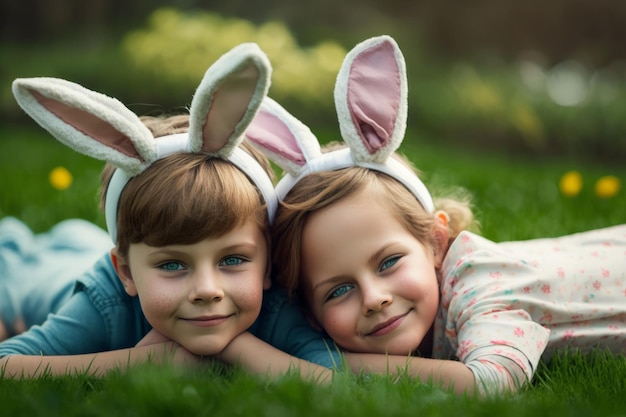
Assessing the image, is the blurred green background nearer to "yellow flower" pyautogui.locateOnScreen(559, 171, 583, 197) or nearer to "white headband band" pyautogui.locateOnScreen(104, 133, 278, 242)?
"yellow flower" pyautogui.locateOnScreen(559, 171, 583, 197)

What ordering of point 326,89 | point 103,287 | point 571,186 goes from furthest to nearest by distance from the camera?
1. point 326,89
2. point 571,186
3. point 103,287

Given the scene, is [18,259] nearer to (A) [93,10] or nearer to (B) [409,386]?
(B) [409,386]

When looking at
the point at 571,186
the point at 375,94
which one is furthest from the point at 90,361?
the point at 571,186

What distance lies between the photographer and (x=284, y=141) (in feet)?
8.68

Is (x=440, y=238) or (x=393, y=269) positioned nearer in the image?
(x=393, y=269)

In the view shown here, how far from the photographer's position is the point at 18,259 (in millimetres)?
3691

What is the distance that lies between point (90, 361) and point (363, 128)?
1127mm

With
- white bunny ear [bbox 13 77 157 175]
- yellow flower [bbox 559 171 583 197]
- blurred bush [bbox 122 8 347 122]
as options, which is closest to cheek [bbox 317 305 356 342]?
white bunny ear [bbox 13 77 157 175]

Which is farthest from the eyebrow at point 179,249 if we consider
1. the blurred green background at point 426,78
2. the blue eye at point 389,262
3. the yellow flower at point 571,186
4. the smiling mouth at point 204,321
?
the yellow flower at point 571,186

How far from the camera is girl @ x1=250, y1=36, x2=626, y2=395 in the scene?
2.38m

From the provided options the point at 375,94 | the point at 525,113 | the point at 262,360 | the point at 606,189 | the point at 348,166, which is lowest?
the point at 525,113

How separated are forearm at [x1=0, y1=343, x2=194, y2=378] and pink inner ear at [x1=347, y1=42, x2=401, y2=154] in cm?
90

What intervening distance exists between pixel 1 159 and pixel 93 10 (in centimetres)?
618

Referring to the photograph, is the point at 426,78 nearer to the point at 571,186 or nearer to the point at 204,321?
the point at 571,186
